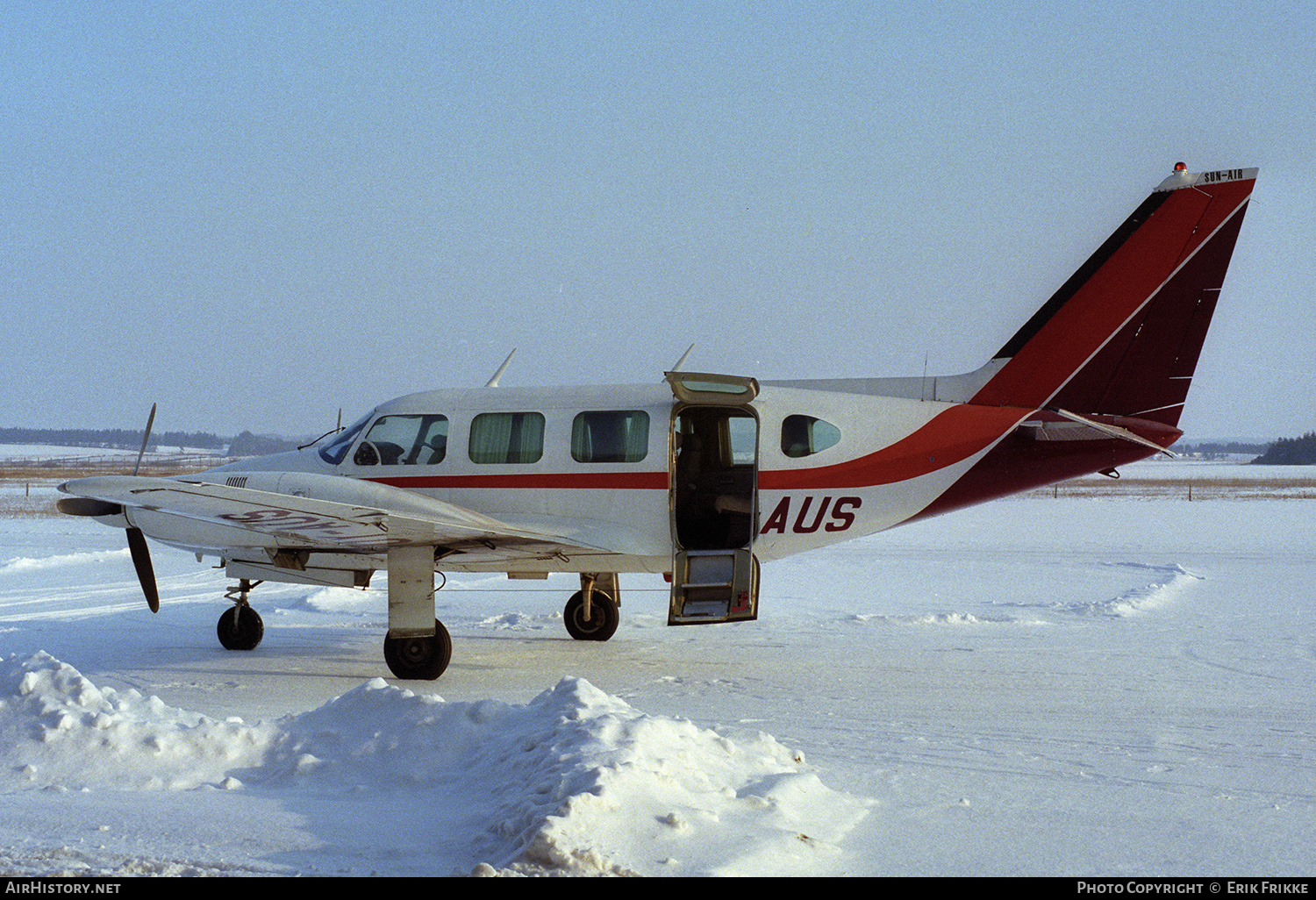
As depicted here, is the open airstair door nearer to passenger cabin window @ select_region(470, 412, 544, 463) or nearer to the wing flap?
the wing flap

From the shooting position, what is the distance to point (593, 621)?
1193cm

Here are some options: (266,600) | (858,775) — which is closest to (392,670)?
(858,775)

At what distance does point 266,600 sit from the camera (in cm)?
1500

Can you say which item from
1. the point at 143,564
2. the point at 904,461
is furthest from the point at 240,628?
the point at 904,461

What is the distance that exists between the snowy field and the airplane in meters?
1.16

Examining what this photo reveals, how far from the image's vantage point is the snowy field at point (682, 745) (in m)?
4.86

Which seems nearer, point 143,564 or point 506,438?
point 506,438

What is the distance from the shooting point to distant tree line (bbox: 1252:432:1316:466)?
125 metres

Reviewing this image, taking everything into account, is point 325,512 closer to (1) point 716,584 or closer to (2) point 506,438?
(2) point 506,438

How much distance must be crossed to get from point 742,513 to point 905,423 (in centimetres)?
194

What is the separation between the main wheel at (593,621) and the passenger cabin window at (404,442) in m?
2.48

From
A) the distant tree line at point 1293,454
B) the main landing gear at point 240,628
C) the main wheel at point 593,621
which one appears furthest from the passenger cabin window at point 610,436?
the distant tree line at point 1293,454

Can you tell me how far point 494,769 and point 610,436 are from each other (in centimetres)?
498

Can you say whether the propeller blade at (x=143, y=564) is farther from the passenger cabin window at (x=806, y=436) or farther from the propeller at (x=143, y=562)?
the passenger cabin window at (x=806, y=436)
